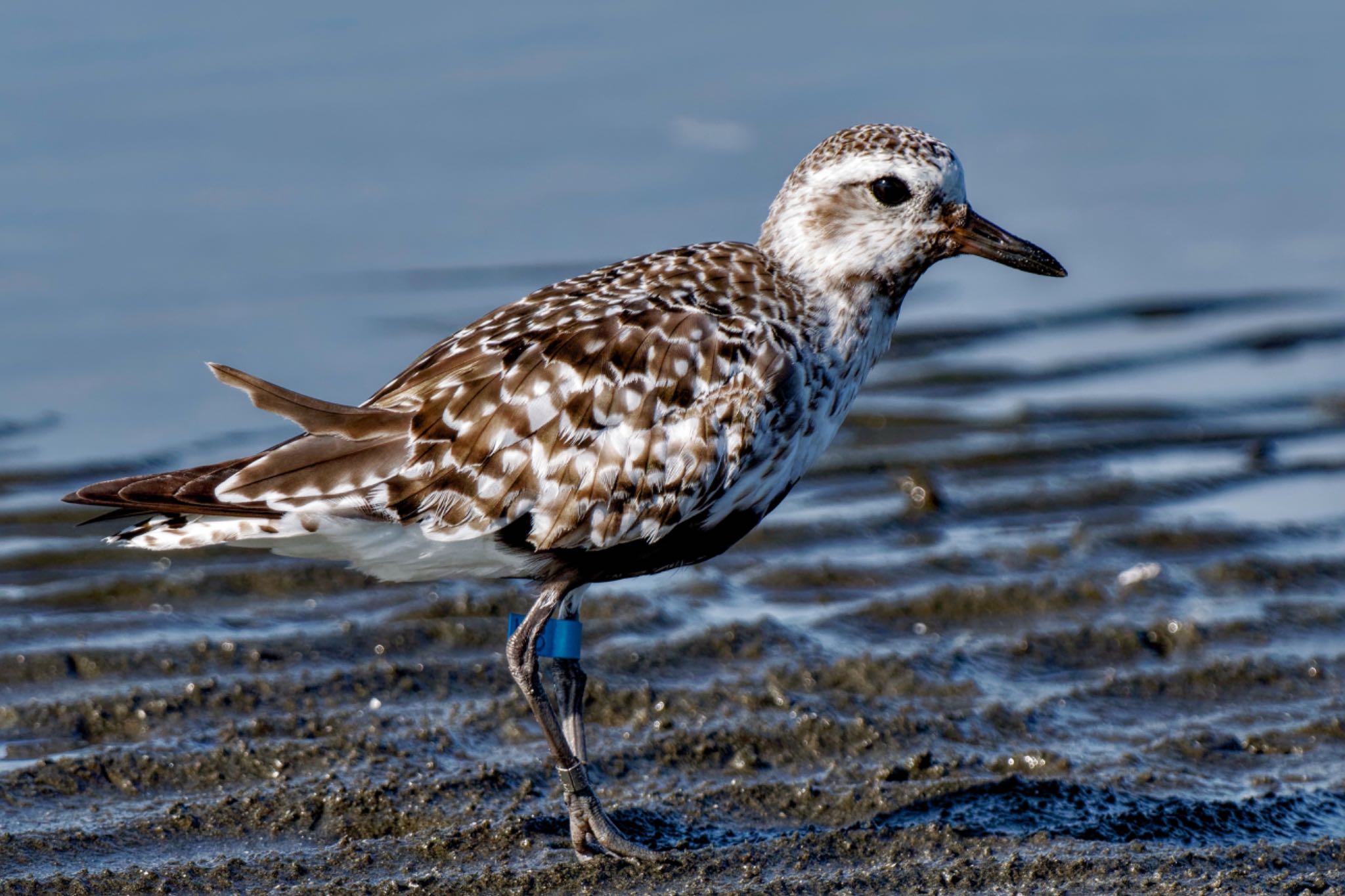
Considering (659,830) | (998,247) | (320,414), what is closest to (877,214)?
(998,247)

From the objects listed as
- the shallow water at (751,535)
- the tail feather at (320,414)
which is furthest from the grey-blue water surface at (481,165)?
the tail feather at (320,414)

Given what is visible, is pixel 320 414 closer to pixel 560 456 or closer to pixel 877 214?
pixel 560 456

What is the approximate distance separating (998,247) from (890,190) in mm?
528

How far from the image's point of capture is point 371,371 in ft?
40.1

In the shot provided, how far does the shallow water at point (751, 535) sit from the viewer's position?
269 inches

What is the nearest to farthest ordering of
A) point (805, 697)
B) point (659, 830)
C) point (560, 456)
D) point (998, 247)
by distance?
1. point (560, 456)
2. point (659, 830)
3. point (998, 247)
4. point (805, 697)

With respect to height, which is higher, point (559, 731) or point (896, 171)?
point (896, 171)

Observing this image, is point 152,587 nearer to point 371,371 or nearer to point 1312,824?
point 371,371

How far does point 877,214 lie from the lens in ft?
23.3

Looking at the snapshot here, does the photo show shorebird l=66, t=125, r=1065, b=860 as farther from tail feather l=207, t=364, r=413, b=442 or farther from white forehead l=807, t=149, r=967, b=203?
white forehead l=807, t=149, r=967, b=203

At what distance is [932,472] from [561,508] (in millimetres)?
4732

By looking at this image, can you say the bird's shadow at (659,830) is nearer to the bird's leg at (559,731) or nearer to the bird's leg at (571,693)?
the bird's leg at (559,731)

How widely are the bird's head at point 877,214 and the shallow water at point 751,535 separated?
197 cm

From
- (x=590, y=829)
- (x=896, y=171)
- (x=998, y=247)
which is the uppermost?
(x=896, y=171)
